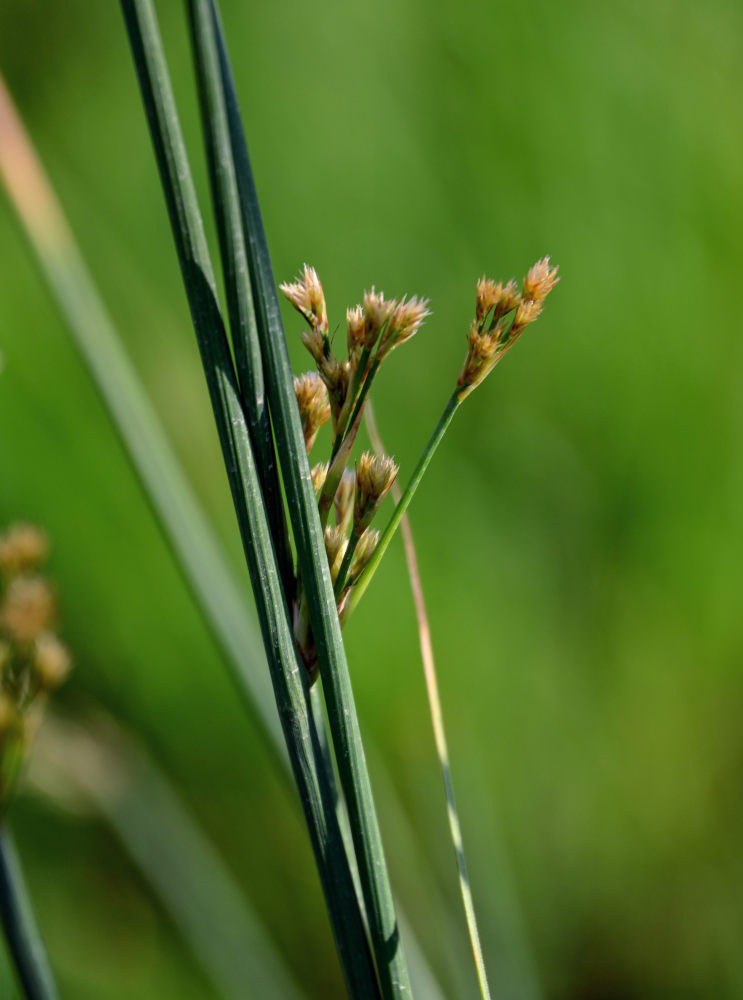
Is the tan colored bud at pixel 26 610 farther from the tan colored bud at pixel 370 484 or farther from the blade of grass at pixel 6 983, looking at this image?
the blade of grass at pixel 6 983

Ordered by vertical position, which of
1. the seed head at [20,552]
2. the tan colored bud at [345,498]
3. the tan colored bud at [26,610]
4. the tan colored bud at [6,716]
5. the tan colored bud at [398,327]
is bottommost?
the tan colored bud at [345,498]

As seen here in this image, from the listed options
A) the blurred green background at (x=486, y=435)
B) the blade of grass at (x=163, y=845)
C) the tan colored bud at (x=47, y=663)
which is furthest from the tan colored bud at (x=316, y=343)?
the blurred green background at (x=486, y=435)

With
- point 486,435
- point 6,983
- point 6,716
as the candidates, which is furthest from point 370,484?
point 486,435

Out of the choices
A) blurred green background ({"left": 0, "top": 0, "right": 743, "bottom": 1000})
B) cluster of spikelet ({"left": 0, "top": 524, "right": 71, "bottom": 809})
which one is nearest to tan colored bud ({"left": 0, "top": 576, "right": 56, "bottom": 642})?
cluster of spikelet ({"left": 0, "top": 524, "right": 71, "bottom": 809})

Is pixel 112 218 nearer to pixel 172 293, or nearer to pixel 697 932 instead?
pixel 172 293

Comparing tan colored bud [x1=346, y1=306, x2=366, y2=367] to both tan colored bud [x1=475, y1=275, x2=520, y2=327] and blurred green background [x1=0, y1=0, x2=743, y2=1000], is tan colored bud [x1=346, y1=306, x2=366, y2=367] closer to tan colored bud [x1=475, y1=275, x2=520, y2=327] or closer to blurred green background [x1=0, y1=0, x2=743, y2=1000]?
tan colored bud [x1=475, y1=275, x2=520, y2=327]

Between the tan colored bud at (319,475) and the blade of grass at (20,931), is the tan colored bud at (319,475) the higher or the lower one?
the higher one

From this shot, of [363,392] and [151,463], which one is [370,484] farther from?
[151,463]
